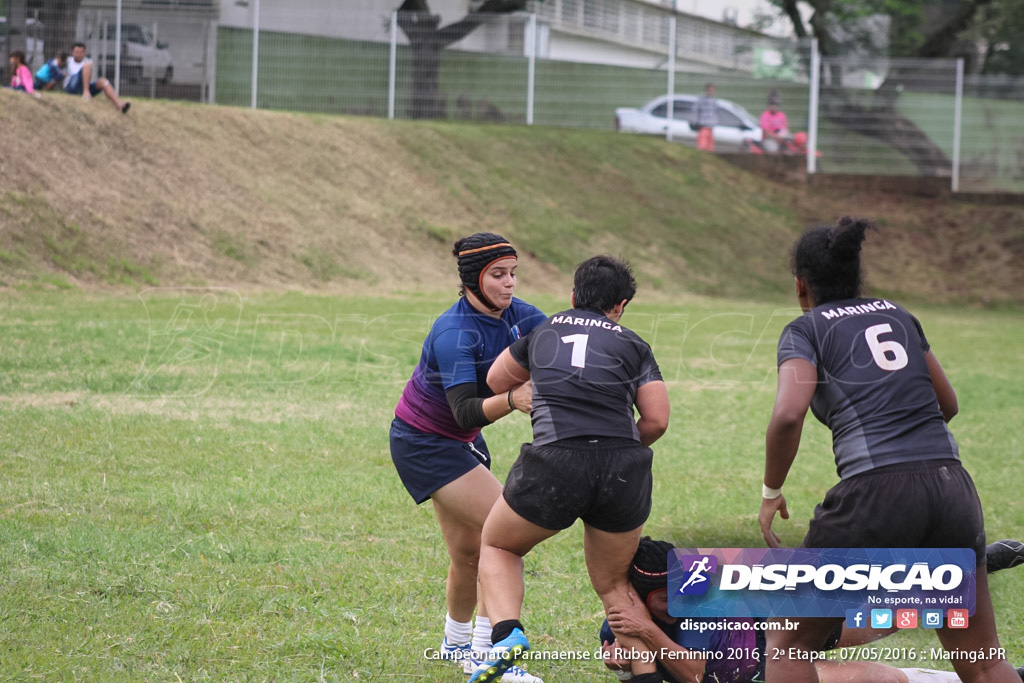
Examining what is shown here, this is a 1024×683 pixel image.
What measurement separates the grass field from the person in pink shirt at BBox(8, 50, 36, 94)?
726 cm

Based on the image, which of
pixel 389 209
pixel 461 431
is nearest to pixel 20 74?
pixel 389 209

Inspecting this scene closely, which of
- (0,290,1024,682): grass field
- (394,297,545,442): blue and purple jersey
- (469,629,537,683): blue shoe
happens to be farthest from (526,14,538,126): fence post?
(469,629,537,683): blue shoe

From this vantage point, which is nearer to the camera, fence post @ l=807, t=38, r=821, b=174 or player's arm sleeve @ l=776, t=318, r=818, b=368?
player's arm sleeve @ l=776, t=318, r=818, b=368

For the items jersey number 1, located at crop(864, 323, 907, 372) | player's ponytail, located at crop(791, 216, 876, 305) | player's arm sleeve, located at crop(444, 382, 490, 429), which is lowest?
player's arm sleeve, located at crop(444, 382, 490, 429)

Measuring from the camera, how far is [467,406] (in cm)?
465

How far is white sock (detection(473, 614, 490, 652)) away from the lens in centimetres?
491

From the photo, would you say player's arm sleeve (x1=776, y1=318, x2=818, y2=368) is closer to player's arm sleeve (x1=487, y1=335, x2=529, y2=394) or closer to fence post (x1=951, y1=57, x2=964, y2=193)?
player's arm sleeve (x1=487, y1=335, x2=529, y2=394)

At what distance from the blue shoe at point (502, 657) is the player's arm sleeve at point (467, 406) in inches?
35.7

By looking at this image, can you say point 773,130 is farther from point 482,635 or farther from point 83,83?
point 482,635

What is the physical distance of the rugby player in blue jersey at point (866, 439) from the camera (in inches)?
149

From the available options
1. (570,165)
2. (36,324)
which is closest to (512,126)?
(570,165)

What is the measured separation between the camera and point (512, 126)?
28531 millimetres

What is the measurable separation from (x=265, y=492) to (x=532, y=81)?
22.6 metres

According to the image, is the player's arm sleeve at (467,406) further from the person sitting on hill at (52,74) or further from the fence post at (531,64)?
the fence post at (531,64)
